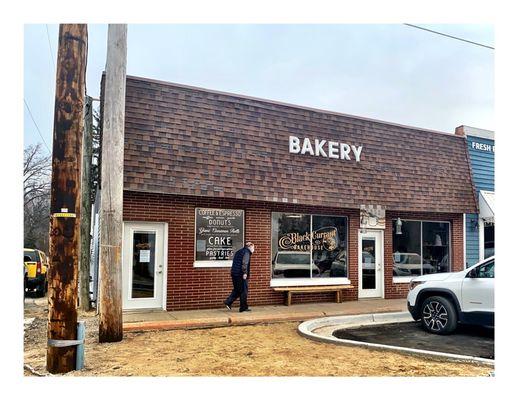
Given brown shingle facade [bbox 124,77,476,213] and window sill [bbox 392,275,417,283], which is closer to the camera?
brown shingle facade [bbox 124,77,476,213]

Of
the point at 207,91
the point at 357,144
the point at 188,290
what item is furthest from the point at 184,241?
the point at 357,144

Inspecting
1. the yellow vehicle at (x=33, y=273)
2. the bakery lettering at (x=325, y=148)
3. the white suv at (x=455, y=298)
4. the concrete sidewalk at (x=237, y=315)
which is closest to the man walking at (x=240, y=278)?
the concrete sidewalk at (x=237, y=315)

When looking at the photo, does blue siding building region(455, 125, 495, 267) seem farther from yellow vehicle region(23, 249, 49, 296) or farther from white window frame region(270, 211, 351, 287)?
yellow vehicle region(23, 249, 49, 296)

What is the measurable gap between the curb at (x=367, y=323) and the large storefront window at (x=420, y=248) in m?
3.26

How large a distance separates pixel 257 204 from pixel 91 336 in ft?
16.6

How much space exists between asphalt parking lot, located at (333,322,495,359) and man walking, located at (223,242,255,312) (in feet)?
8.08

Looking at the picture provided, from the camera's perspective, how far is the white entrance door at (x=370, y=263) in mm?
12922

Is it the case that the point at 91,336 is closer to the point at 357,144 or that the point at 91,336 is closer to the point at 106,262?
the point at 106,262

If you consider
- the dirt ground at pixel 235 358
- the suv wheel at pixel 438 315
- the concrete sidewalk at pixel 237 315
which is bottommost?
the dirt ground at pixel 235 358

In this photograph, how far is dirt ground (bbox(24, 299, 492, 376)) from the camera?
20.0ft

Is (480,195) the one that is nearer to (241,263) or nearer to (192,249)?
(241,263)

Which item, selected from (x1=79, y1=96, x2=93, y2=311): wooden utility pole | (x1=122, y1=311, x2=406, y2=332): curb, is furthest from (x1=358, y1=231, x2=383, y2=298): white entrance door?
(x1=79, y1=96, x2=93, y2=311): wooden utility pole

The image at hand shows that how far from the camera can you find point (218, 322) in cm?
937

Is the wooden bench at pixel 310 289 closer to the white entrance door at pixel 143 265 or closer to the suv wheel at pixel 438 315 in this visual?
the white entrance door at pixel 143 265
